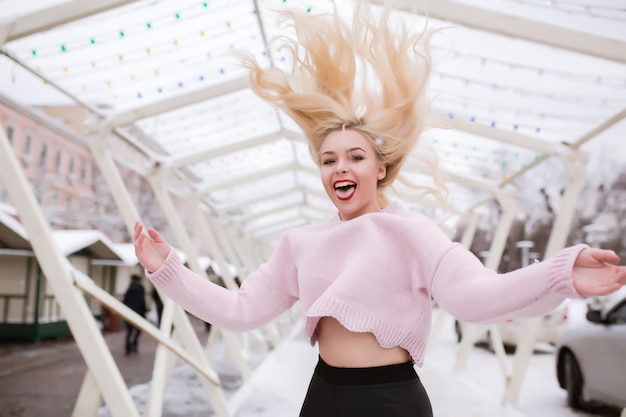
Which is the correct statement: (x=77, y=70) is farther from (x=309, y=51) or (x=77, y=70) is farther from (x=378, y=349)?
(x=378, y=349)

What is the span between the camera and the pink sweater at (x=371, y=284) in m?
1.51

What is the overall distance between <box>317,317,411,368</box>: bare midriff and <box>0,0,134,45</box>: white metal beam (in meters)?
2.27

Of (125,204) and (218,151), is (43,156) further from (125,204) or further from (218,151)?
(125,204)

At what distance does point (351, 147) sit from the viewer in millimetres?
1822

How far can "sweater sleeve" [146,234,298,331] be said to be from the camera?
1812 millimetres

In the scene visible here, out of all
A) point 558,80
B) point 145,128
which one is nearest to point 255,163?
point 145,128

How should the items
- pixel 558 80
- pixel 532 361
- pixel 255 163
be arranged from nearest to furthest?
pixel 558 80
pixel 255 163
pixel 532 361

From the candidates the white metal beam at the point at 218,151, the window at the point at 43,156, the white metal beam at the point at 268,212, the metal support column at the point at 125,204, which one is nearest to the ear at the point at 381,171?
the metal support column at the point at 125,204

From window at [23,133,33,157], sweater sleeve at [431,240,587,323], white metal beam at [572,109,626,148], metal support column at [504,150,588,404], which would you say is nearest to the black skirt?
sweater sleeve at [431,240,587,323]

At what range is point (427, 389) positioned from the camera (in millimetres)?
6402

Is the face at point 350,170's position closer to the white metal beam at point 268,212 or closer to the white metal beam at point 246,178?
the white metal beam at point 246,178

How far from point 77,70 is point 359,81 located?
2.79 metres

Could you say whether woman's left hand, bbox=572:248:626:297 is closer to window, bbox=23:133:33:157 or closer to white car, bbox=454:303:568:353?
white car, bbox=454:303:568:353

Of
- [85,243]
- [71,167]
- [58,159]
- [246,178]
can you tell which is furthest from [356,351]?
[71,167]
